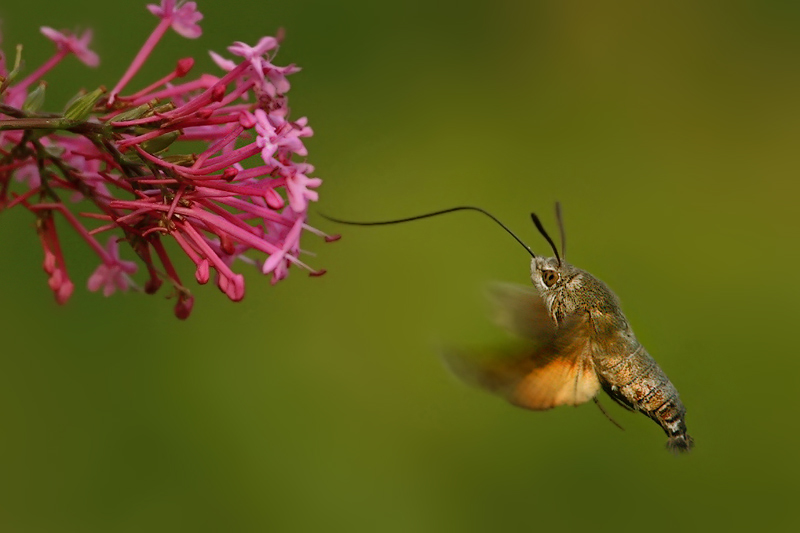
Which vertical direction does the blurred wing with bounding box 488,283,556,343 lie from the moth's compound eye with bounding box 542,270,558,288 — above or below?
below

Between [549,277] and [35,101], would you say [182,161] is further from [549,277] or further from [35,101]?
[549,277]

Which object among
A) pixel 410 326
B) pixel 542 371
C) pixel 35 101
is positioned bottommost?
pixel 410 326

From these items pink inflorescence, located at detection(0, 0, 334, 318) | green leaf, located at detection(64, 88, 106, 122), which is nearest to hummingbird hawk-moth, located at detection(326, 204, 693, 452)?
pink inflorescence, located at detection(0, 0, 334, 318)

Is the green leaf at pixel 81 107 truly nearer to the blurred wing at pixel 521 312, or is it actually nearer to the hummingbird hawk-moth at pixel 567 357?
the hummingbird hawk-moth at pixel 567 357

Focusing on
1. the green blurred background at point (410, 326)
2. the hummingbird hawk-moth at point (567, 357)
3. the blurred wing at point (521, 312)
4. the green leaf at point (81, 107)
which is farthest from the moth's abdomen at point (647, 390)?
the green blurred background at point (410, 326)

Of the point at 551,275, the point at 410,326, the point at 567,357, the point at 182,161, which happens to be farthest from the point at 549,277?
the point at 410,326

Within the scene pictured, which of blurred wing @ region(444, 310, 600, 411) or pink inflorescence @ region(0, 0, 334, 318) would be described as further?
blurred wing @ region(444, 310, 600, 411)

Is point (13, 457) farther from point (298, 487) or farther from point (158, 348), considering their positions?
point (298, 487)

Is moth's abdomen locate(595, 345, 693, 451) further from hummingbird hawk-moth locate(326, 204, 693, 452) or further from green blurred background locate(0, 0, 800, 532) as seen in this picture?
green blurred background locate(0, 0, 800, 532)
